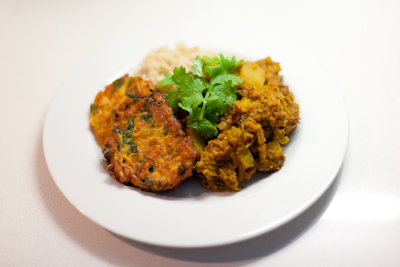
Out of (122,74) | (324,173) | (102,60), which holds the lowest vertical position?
(324,173)

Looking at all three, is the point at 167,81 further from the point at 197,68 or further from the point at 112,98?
the point at 112,98

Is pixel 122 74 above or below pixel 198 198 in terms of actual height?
above

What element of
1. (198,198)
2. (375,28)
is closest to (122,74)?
(198,198)

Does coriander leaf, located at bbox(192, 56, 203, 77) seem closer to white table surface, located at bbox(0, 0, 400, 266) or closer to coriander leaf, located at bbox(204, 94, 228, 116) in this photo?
coriander leaf, located at bbox(204, 94, 228, 116)

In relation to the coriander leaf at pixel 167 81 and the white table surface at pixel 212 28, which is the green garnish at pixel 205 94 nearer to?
the coriander leaf at pixel 167 81

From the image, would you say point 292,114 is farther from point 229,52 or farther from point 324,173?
point 229,52

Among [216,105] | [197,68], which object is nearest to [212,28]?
[197,68]

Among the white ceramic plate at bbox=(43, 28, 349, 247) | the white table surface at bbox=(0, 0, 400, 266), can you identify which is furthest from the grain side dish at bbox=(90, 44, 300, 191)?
the white table surface at bbox=(0, 0, 400, 266)
